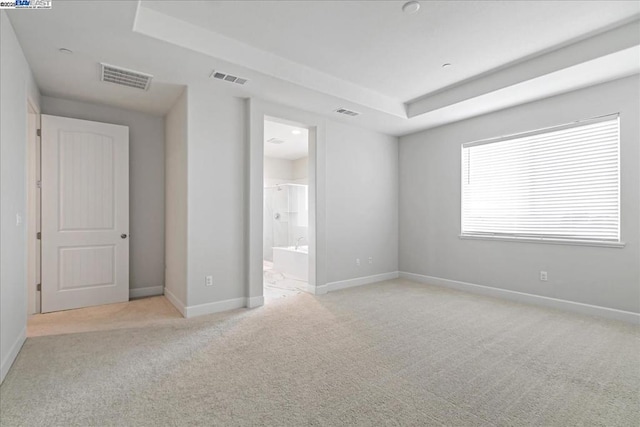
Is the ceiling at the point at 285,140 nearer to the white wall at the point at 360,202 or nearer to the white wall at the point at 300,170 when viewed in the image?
the white wall at the point at 300,170

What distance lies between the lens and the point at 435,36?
121 inches

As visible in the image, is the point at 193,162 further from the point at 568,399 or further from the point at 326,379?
the point at 568,399

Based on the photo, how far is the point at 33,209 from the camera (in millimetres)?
3791

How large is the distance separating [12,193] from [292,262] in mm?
4204

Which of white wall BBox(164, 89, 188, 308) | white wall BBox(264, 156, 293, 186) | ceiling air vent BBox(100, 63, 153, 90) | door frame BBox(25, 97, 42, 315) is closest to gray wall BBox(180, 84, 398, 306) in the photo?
white wall BBox(164, 89, 188, 308)

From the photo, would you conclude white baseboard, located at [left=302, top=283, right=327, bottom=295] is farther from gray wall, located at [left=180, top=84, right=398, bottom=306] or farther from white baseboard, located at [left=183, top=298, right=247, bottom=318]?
white baseboard, located at [left=183, top=298, right=247, bottom=318]

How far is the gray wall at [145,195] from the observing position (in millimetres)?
4555

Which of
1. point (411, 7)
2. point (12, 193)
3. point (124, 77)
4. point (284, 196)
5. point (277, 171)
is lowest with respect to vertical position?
point (12, 193)

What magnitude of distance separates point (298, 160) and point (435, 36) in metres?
5.86

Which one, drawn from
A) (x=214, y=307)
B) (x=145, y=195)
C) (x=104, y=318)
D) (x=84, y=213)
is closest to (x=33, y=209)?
(x=84, y=213)

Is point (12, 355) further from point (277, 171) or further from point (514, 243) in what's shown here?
point (277, 171)

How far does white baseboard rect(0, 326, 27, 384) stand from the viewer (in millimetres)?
2248

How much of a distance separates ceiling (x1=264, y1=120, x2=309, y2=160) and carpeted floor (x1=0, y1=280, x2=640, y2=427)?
3422 mm

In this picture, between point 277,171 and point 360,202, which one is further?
point 277,171
